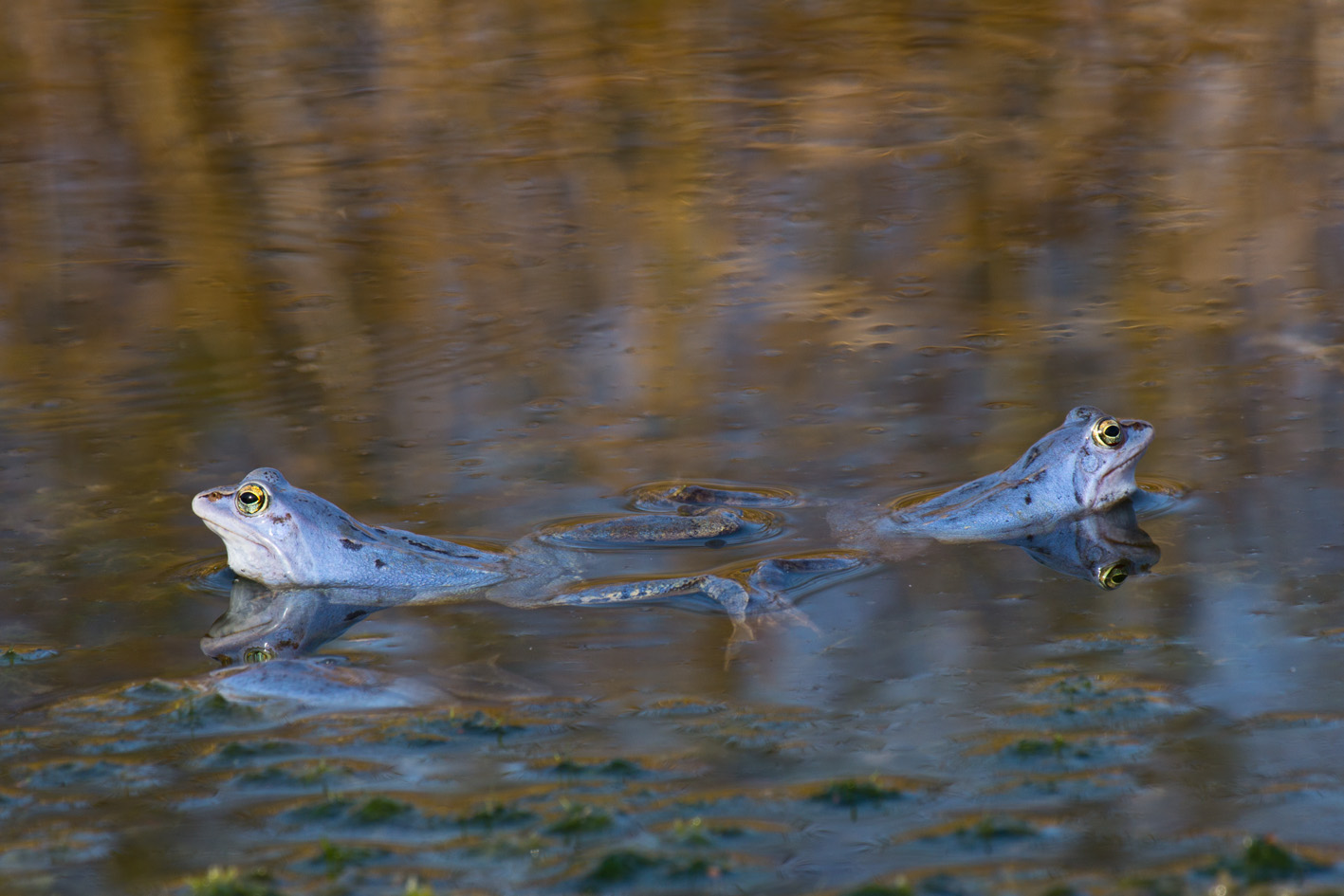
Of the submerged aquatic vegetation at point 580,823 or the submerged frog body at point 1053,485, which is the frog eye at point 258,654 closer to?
the submerged aquatic vegetation at point 580,823

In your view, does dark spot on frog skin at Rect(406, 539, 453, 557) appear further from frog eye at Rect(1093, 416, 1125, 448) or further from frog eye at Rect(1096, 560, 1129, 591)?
frog eye at Rect(1093, 416, 1125, 448)

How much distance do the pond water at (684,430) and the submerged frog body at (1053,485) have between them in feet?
0.85

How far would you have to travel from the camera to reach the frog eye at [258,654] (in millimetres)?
5152

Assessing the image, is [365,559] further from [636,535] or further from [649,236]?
[649,236]

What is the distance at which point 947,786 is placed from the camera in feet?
12.9

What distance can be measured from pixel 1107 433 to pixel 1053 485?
1.07 ft

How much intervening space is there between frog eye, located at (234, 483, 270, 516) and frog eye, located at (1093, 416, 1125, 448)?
355 centimetres

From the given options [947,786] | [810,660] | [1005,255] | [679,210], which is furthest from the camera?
[679,210]

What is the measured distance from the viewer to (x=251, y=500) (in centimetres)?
574


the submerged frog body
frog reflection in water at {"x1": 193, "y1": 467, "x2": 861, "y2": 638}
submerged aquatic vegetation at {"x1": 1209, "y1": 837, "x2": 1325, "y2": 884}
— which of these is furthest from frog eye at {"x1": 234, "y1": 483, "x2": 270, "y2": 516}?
submerged aquatic vegetation at {"x1": 1209, "y1": 837, "x2": 1325, "y2": 884}

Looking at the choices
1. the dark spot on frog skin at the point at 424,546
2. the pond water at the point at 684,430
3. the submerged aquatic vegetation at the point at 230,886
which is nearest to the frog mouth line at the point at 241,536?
the pond water at the point at 684,430

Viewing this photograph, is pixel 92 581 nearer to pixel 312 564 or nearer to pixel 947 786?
pixel 312 564

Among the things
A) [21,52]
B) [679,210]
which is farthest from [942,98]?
[21,52]

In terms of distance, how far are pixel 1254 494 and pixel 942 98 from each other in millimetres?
8830
